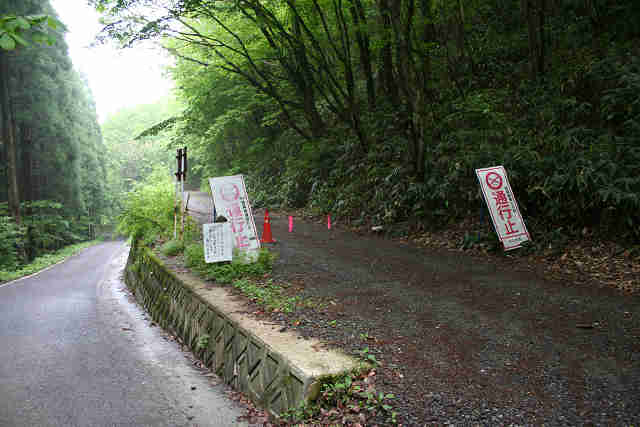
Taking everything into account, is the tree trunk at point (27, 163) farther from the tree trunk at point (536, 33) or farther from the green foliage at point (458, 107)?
the tree trunk at point (536, 33)

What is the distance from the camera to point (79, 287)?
13.9m

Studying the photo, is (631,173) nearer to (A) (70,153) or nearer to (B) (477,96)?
(B) (477,96)

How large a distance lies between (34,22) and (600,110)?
9503 mm

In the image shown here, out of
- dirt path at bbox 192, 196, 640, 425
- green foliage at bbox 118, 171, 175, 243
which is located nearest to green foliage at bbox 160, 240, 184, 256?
green foliage at bbox 118, 171, 175, 243

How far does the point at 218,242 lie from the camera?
725 cm

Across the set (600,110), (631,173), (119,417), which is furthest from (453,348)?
(600,110)

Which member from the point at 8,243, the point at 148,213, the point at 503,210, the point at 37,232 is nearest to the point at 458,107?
the point at 503,210

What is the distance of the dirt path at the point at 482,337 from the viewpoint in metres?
3.12

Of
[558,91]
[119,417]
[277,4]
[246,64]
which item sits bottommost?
[119,417]

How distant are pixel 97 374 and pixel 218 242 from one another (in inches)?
104

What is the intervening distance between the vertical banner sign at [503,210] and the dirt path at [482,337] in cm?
62

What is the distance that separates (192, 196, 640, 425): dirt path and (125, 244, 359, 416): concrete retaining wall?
1.29 ft

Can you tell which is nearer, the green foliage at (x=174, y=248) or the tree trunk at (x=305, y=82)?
the green foliage at (x=174, y=248)

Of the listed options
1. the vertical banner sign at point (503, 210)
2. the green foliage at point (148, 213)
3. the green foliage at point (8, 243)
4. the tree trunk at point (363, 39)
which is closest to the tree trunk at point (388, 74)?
the tree trunk at point (363, 39)
